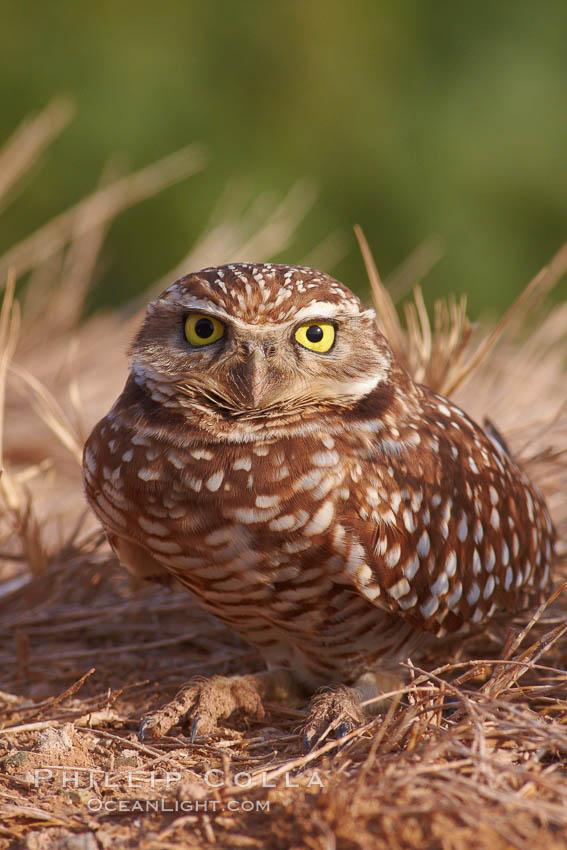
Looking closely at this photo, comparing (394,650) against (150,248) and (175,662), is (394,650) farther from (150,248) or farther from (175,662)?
(150,248)

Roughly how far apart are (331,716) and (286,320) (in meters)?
0.97

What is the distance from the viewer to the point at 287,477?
80.4 inches

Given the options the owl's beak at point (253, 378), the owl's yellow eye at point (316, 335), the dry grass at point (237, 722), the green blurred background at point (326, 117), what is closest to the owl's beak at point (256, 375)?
the owl's beak at point (253, 378)

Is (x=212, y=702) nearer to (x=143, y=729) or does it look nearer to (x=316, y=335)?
(x=143, y=729)

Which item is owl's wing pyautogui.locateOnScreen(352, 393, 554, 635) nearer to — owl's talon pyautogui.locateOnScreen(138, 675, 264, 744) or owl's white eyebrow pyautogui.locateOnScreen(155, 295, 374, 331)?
owl's white eyebrow pyautogui.locateOnScreen(155, 295, 374, 331)

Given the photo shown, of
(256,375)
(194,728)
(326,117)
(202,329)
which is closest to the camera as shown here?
(256,375)

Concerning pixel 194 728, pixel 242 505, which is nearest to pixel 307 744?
pixel 194 728

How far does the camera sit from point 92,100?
868 cm

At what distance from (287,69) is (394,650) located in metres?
8.72

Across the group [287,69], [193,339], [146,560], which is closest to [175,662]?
[146,560]

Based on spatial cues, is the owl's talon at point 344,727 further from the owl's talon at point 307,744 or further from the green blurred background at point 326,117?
the green blurred background at point 326,117

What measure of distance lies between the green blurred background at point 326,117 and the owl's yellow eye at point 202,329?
6522mm

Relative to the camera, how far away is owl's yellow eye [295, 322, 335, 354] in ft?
6.90

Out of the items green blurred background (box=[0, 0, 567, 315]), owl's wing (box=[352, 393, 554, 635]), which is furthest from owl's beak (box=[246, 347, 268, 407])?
green blurred background (box=[0, 0, 567, 315])
